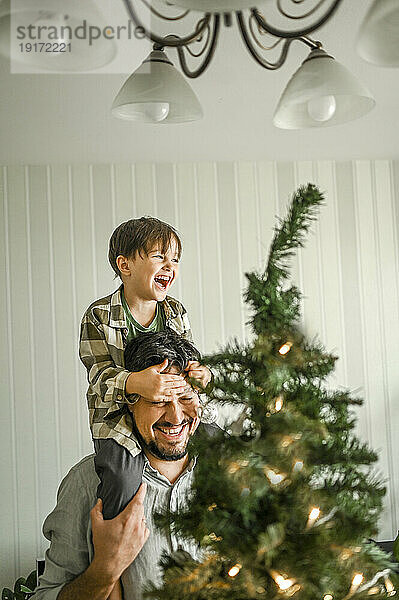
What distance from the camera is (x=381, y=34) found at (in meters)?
1.25

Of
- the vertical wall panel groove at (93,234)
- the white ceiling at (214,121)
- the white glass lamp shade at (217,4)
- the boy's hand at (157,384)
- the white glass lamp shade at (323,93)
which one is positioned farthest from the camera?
the vertical wall panel groove at (93,234)

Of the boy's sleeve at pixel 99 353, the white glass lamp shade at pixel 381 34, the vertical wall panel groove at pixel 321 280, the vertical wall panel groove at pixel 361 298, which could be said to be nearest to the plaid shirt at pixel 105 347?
the boy's sleeve at pixel 99 353

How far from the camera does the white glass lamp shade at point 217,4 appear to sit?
37.3 inches

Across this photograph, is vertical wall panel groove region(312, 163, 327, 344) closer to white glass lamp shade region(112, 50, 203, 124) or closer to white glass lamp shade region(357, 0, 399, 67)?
white glass lamp shade region(112, 50, 203, 124)

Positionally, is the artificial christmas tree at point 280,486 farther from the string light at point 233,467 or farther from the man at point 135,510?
the man at point 135,510

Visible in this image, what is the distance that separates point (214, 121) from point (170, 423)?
1952mm

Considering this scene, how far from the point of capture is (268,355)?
617 mm

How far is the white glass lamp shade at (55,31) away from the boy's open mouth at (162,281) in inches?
20.2

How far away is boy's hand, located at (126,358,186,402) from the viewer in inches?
52.4

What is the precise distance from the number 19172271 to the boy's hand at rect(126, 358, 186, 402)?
59 cm

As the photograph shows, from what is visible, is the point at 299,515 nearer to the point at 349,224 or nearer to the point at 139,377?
the point at 139,377

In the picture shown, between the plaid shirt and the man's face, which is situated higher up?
the plaid shirt

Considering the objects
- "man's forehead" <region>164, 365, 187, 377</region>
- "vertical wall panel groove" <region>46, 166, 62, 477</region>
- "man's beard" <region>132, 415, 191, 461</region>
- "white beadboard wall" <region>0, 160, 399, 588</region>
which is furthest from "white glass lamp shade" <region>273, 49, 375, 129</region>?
"vertical wall panel groove" <region>46, 166, 62, 477</region>

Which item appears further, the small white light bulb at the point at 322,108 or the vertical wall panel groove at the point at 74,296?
the vertical wall panel groove at the point at 74,296
